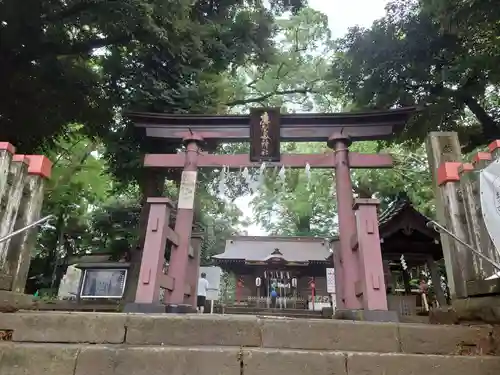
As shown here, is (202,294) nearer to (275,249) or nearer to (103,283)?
(103,283)

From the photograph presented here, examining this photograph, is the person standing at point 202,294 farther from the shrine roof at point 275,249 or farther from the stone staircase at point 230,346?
the stone staircase at point 230,346

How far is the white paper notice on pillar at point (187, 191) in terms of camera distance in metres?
5.98

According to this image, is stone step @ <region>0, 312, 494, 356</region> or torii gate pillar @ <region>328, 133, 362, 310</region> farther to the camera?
torii gate pillar @ <region>328, 133, 362, 310</region>

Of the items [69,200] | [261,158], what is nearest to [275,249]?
[69,200]

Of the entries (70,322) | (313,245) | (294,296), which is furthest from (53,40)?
(313,245)

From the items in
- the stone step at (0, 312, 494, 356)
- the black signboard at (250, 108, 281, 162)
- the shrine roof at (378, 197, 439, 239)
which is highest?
the black signboard at (250, 108, 281, 162)

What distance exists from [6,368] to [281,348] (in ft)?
6.68

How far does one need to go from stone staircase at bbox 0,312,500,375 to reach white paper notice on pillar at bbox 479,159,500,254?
0.86 m

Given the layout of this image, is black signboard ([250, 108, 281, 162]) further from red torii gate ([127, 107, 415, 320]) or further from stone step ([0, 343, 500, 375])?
stone step ([0, 343, 500, 375])

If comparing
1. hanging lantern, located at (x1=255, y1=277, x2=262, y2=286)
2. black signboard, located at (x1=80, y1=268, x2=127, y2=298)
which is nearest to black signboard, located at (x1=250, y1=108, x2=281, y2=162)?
black signboard, located at (x1=80, y1=268, x2=127, y2=298)

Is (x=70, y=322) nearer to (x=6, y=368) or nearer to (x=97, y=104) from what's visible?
(x=6, y=368)

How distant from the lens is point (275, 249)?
1836 centimetres

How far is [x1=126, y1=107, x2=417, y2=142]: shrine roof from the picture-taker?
648cm

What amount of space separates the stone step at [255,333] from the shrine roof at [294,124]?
416cm
